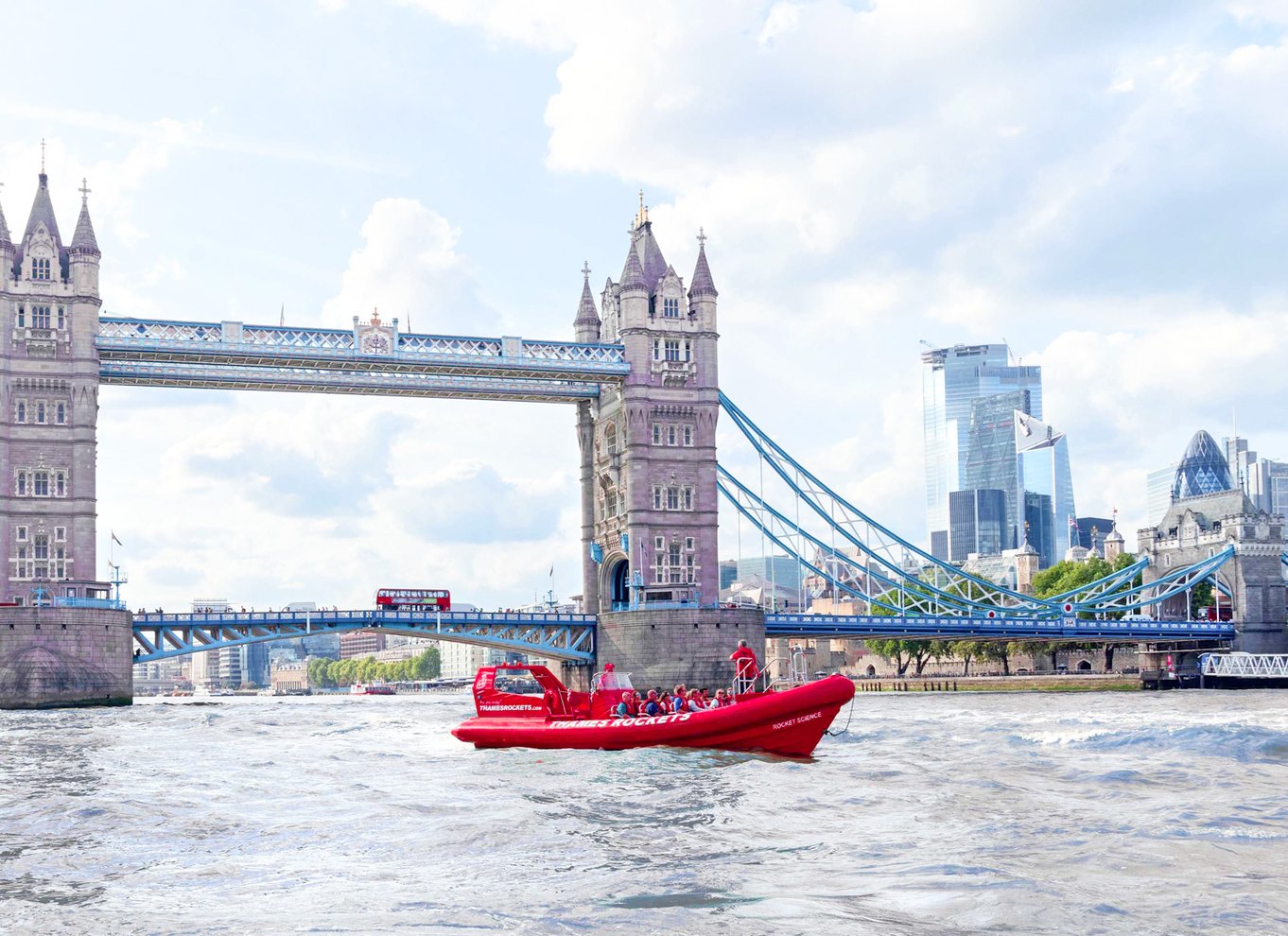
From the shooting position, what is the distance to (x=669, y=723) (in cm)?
4472

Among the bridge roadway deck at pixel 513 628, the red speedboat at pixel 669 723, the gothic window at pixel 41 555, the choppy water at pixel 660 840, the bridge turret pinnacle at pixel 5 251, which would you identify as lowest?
the choppy water at pixel 660 840

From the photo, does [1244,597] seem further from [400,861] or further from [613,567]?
[400,861]

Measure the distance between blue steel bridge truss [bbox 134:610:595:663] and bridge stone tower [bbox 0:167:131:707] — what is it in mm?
3616

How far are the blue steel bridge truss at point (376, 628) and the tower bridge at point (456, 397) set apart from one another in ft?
0.58

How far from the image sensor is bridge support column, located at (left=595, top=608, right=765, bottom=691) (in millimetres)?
87750

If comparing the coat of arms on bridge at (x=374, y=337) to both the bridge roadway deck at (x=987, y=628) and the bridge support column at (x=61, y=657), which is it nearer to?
the bridge support column at (x=61, y=657)

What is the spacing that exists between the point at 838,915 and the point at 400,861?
27.0 feet

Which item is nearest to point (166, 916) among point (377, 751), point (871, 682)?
point (377, 751)

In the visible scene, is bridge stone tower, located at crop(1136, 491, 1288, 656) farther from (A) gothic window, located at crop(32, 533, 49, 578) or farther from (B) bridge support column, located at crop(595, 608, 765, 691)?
(A) gothic window, located at crop(32, 533, 49, 578)

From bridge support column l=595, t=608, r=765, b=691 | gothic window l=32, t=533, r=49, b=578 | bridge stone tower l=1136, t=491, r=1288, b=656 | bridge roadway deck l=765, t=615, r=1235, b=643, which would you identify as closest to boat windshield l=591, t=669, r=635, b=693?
bridge support column l=595, t=608, r=765, b=691

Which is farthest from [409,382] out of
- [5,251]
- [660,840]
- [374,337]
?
[660,840]

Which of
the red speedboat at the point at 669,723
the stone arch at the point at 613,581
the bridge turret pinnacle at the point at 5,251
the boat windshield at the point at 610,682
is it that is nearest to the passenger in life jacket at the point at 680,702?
the red speedboat at the point at 669,723

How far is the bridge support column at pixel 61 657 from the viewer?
254 ft

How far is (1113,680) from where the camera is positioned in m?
116
